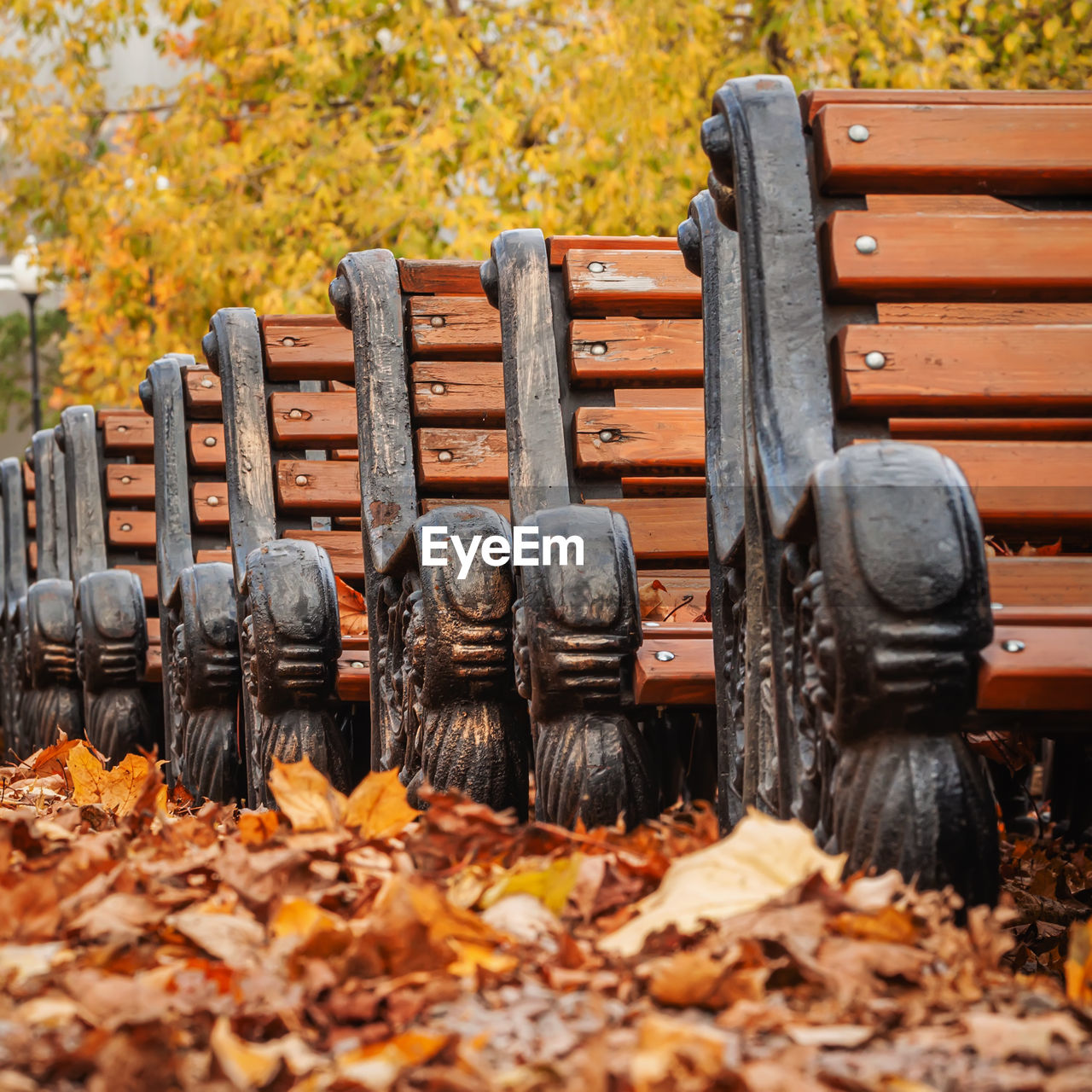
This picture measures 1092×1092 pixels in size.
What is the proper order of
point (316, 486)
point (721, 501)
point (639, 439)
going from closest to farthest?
point (721, 501)
point (639, 439)
point (316, 486)

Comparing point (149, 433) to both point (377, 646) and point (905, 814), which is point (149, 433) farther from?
point (905, 814)

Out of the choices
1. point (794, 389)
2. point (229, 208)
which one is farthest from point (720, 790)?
point (229, 208)

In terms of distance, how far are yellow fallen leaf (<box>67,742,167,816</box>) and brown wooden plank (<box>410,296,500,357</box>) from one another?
4.49ft

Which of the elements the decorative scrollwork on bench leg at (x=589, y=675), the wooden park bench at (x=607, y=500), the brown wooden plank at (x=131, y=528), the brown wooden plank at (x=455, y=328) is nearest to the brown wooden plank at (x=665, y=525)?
the wooden park bench at (x=607, y=500)

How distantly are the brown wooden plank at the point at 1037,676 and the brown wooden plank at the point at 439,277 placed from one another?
271 cm

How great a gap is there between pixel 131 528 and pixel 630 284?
13.7 ft

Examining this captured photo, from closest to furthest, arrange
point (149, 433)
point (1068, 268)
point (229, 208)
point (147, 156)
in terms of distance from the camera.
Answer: point (1068, 268) → point (149, 433) → point (229, 208) → point (147, 156)

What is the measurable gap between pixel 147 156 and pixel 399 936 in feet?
36.5

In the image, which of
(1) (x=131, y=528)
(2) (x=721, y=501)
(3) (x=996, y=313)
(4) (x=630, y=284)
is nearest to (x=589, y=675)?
(2) (x=721, y=501)

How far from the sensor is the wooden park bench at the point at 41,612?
6.76 m

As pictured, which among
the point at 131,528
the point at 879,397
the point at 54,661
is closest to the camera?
the point at 879,397

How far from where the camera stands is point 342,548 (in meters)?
5.35

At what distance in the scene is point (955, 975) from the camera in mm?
1582

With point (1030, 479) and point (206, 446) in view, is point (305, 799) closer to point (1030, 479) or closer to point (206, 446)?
point (1030, 479)
